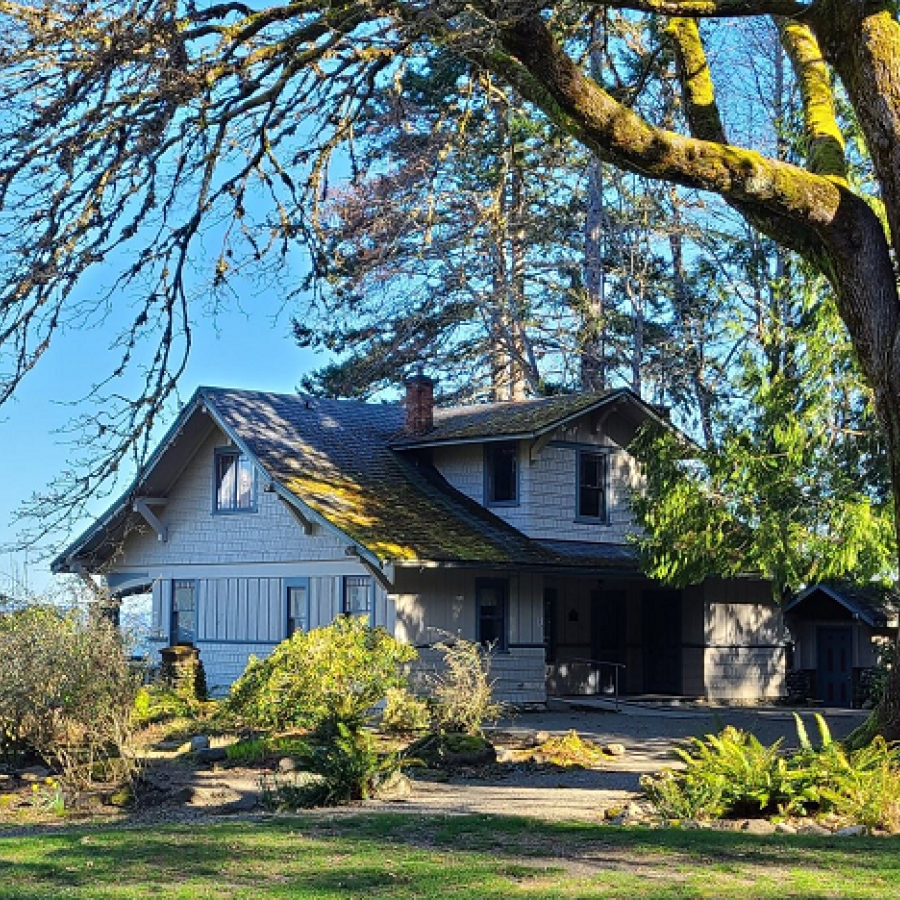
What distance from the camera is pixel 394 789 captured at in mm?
15945

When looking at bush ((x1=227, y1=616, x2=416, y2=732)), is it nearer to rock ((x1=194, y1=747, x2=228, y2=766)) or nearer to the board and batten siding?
rock ((x1=194, y1=747, x2=228, y2=766))

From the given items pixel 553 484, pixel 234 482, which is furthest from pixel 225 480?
pixel 553 484

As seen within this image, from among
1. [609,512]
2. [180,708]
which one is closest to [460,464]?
[609,512]

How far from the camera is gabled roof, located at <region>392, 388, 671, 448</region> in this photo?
3020 centimetres

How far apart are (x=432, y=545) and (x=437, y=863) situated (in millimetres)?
17569

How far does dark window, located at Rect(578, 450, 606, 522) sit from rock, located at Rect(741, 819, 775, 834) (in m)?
18.9

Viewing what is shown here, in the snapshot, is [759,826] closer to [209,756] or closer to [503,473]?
[209,756]

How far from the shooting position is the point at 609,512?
107 ft

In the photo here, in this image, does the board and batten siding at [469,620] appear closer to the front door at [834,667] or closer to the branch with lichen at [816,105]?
the front door at [834,667]

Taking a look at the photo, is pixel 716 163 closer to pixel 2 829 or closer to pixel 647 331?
pixel 2 829

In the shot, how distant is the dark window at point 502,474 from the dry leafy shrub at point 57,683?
12.7 meters

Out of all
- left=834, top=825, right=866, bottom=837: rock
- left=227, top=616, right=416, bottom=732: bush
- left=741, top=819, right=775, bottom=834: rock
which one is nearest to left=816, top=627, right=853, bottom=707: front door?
left=227, top=616, right=416, bottom=732: bush

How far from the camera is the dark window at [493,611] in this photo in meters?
29.8

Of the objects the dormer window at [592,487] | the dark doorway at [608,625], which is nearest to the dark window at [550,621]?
the dark doorway at [608,625]
